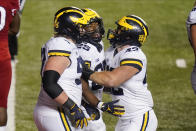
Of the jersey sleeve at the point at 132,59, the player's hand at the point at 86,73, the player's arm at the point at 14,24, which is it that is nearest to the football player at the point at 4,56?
the player's arm at the point at 14,24

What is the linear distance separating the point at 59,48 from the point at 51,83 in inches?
12.7

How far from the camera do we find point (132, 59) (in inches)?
181

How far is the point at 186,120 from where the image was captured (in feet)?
25.7

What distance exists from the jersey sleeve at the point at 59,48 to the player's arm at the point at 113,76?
0.41 meters

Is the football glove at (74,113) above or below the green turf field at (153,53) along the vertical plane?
above

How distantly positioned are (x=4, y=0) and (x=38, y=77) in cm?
553

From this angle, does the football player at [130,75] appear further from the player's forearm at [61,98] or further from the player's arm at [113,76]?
the player's forearm at [61,98]

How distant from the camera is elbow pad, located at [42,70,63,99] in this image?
13.6ft

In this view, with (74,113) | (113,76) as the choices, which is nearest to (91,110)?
A: (113,76)

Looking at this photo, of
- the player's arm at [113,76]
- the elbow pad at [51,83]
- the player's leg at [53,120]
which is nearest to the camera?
the elbow pad at [51,83]

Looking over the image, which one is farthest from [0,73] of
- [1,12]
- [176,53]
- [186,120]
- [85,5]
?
[85,5]

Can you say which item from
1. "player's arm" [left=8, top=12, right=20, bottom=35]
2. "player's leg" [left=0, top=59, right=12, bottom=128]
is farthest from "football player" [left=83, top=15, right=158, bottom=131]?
"player's arm" [left=8, top=12, right=20, bottom=35]

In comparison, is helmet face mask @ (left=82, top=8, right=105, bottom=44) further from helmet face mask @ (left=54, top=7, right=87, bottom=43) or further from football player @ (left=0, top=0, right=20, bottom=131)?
football player @ (left=0, top=0, right=20, bottom=131)

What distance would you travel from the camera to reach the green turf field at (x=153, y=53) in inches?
319
